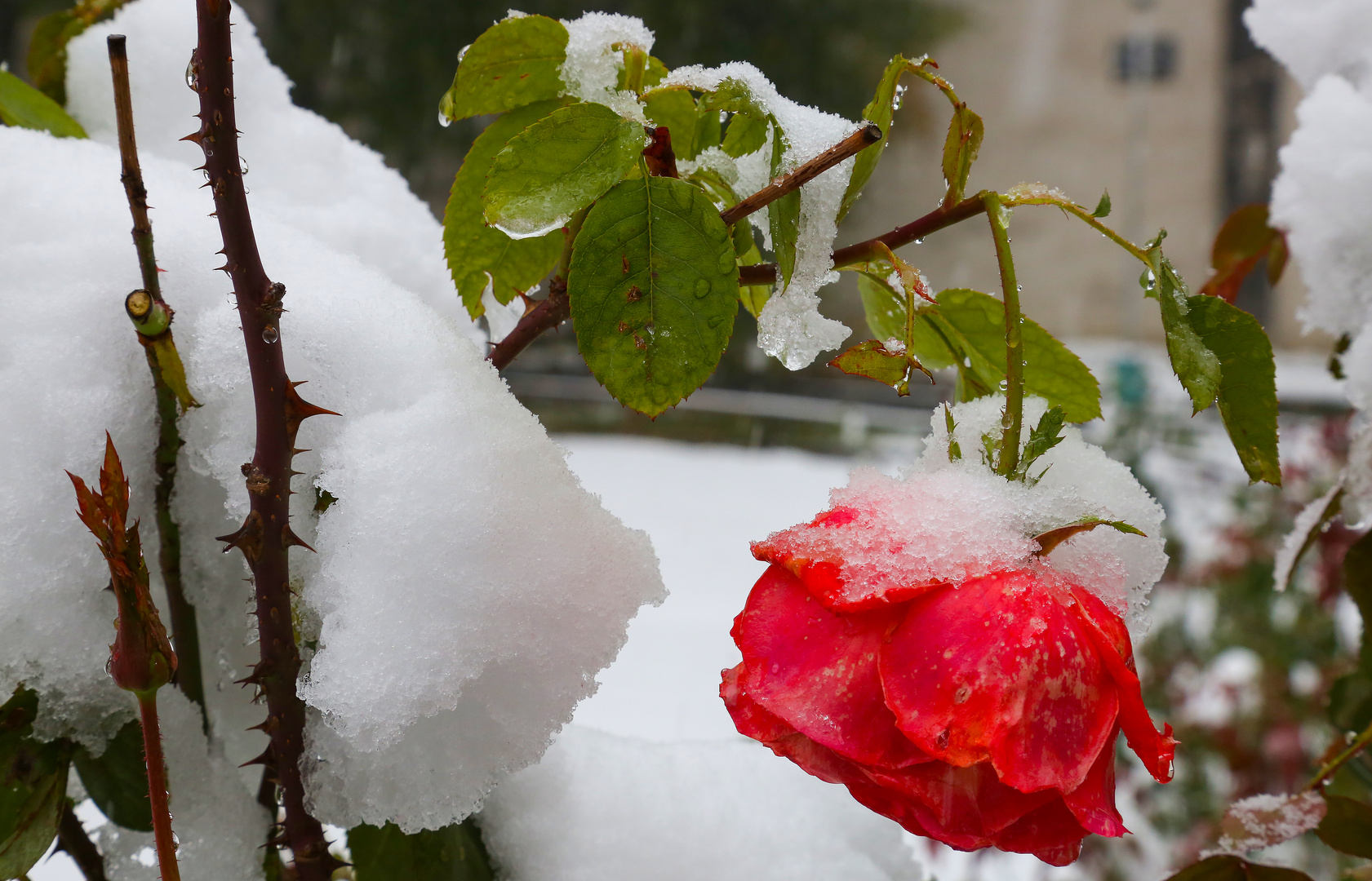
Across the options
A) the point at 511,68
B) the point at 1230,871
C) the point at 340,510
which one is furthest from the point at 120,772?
the point at 1230,871

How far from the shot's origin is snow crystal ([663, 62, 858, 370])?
230 millimetres

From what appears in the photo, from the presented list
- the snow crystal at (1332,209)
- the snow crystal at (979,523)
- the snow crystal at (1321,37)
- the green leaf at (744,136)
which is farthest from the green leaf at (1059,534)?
the snow crystal at (1321,37)

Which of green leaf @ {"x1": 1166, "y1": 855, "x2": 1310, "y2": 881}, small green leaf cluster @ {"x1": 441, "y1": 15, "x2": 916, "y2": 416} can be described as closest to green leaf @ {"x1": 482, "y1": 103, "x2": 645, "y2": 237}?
small green leaf cluster @ {"x1": 441, "y1": 15, "x2": 916, "y2": 416}

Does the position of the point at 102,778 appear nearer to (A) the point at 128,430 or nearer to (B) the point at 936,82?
(A) the point at 128,430

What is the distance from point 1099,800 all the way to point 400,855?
202 millimetres

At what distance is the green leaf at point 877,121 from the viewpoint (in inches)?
8.8

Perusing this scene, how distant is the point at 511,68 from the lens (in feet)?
0.86

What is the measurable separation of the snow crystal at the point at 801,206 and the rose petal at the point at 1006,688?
0.24 ft

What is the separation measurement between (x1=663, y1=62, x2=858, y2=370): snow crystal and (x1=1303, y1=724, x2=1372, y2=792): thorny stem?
0.79 feet

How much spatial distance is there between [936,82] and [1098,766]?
6.5 inches

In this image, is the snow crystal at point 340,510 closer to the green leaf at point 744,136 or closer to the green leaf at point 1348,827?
the green leaf at point 744,136

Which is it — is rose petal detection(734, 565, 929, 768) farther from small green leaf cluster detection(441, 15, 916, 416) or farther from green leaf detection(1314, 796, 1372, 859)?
green leaf detection(1314, 796, 1372, 859)

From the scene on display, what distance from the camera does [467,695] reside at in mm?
238

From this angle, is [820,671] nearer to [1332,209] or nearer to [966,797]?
[966,797]
